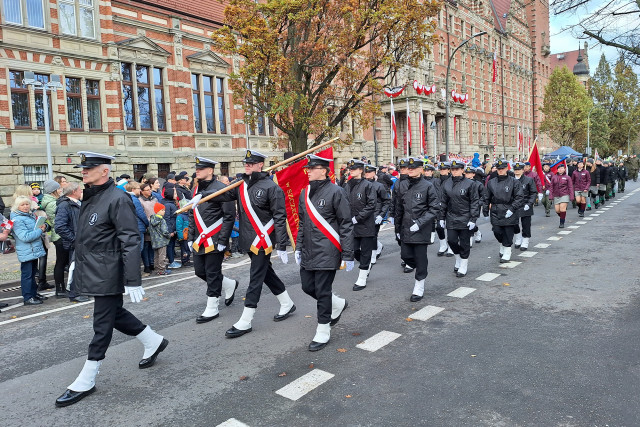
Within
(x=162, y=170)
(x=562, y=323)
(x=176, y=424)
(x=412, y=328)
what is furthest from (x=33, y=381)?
(x=162, y=170)

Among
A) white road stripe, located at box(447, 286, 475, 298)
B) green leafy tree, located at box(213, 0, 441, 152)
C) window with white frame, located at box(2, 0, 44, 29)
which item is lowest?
white road stripe, located at box(447, 286, 475, 298)

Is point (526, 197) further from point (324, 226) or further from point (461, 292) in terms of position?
point (324, 226)

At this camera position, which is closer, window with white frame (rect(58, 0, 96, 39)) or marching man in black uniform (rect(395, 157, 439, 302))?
marching man in black uniform (rect(395, 157, 439, 302))

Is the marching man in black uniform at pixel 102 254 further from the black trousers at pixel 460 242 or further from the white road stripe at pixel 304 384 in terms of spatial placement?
the black trousers at pixel 460 242

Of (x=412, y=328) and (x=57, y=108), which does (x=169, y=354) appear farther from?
(x=57, y=108)

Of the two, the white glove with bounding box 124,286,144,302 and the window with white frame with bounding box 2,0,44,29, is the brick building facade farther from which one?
the white glove with bounding box 124,286,144,302

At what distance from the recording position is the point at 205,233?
6230mm

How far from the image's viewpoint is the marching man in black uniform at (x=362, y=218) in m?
8.01

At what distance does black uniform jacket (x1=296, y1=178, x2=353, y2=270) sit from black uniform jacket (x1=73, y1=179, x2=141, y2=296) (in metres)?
1.84

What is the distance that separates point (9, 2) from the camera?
17.7 m

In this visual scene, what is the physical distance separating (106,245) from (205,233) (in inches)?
77.4

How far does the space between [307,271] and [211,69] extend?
22.0m

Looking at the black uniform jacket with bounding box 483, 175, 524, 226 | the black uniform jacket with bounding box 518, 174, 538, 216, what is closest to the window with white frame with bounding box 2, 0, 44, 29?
the black uniform jacket with bounding box 483, 175, 524, 226

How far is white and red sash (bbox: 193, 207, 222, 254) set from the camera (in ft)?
20.2
